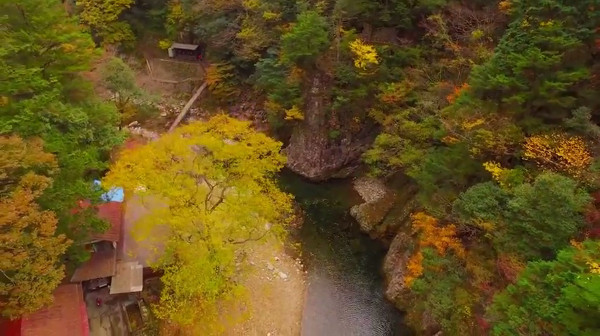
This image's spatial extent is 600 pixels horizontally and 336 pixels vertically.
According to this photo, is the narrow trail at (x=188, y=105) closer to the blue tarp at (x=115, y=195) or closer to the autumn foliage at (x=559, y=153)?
the blue tarp at (x=115, y=195)

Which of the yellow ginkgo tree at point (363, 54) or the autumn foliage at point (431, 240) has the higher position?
the yellow ginkgo tree at point (363, 54)

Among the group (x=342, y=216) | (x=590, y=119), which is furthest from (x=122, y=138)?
(x=590, y=119)

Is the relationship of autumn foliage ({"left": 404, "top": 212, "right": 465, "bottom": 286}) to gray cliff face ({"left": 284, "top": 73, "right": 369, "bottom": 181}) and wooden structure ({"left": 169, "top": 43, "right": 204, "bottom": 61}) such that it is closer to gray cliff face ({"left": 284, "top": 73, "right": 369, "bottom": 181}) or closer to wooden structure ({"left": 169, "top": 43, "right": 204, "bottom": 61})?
gray cliff face ({"left": 284, "top": 73, "right": 369, "bottom": 181})

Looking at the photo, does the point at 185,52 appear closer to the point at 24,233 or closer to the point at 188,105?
the point at 188,105

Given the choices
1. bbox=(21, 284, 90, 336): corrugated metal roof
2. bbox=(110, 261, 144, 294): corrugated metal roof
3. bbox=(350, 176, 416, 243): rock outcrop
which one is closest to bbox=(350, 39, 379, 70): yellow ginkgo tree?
bbox=(350, 176, 416, 243): rock outcrop

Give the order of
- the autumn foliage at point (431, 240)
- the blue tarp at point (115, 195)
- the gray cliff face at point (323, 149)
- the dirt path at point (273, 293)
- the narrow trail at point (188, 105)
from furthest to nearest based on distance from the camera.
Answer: the narrow trail at point (188, 105)
the gray cliff face at point (323, 149)
the blue tarp at point (115, 195)
the dirt path at point (273, 293)
the autumn foliage at point (431, 240)

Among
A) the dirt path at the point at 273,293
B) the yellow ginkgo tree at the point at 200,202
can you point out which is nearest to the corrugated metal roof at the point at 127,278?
the yellow ginkgo tree at the point at 200,202

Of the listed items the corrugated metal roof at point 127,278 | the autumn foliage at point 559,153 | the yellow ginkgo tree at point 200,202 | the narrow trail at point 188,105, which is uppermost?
the autumn foliage at point 559,153

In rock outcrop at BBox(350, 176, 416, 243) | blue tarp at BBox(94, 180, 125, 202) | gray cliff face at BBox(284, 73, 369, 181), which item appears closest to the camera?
blue tarp at BBox(94, 180, 125, 202)
